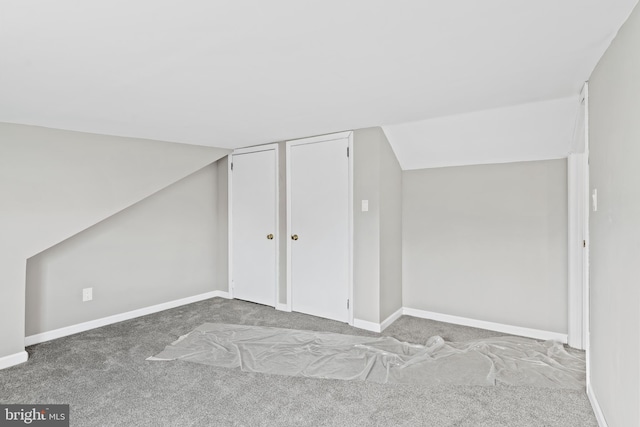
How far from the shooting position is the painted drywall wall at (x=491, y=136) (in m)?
2.80

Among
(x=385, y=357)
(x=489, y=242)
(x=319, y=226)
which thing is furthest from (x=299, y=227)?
(x=489, y=242)

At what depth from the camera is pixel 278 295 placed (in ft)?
13.8

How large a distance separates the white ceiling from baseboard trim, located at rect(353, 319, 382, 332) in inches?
77.9

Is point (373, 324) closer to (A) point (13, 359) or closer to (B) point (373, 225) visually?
(B) point (373, 225)

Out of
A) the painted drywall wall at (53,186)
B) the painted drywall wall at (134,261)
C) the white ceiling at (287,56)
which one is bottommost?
the painted drywall wall at (134,261)

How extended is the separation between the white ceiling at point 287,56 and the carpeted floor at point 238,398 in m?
1.91

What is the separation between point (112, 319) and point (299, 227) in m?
2.15

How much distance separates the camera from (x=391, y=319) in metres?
3.71

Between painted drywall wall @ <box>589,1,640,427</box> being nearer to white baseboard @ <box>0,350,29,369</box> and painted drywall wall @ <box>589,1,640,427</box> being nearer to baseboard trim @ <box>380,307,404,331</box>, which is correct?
baseboard trim @ <box>380,307,404,331</box>

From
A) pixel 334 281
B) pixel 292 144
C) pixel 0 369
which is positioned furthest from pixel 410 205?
pixel 0 369

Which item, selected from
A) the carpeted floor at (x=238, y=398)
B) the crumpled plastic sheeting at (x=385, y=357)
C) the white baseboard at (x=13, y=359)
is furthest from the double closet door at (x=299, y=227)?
the white baseboard at (x=13, y=359)

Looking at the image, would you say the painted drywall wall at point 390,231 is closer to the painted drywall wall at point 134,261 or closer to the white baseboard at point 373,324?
the white baseboard at point 373,324

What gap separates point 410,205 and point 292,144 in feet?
4.81

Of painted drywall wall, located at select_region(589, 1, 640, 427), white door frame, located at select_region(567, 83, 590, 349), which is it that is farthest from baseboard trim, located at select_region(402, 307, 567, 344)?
painted drywall wall, located at select_region(589, 1, 640, 427)
